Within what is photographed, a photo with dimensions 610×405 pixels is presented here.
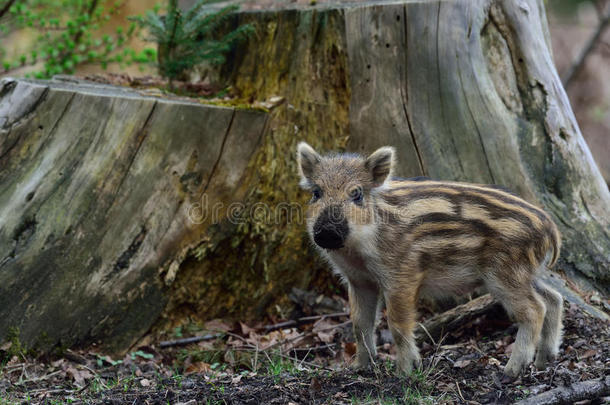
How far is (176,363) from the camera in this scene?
653 centimetres

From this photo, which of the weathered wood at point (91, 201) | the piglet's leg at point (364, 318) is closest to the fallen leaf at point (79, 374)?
the weathered wood at point (91, 201)

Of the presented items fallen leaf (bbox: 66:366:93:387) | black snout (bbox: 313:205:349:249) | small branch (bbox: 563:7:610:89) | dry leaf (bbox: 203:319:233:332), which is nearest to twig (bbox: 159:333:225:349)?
dry leaf (bbox: 203:319:233:332)

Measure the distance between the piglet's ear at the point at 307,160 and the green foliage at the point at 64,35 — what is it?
14.3 feet

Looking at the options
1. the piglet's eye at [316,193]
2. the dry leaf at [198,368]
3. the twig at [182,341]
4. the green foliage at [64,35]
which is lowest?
the twig at [182,341]

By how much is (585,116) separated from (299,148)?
9447 mm

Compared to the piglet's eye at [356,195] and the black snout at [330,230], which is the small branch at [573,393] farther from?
the piglet's eye at [356,195]

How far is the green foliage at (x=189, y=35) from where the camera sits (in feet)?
24.2

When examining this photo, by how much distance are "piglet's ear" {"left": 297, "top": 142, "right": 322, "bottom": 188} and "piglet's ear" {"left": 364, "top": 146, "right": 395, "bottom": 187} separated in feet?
1.50

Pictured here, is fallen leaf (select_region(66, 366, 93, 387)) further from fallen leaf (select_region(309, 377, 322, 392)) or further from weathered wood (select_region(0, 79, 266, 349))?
fallen leaf (select_region(309, 377, 322, 392))

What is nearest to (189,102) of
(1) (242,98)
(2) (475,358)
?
(1) (242,98)

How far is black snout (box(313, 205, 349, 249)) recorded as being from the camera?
4914 millimetres

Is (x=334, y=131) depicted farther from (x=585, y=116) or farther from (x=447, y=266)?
(x=585, y=116)

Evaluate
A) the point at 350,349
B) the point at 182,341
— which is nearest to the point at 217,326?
the point at 182,341

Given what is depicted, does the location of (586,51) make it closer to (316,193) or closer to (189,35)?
(189,35)
